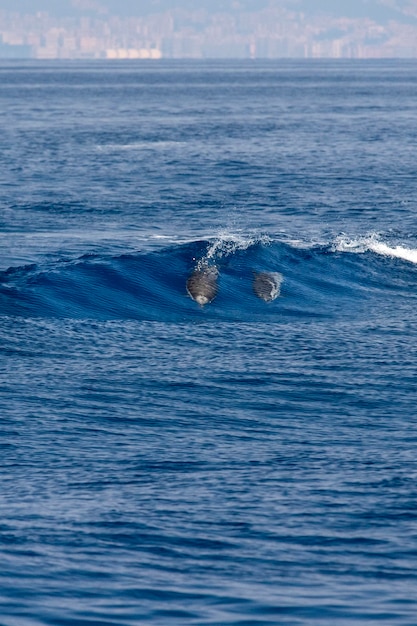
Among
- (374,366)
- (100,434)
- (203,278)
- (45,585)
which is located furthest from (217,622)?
(203,278)

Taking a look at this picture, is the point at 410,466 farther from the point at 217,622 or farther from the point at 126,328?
the point at 126,328

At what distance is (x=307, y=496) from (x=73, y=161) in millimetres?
65267

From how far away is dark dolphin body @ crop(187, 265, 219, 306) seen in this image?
42438 mm

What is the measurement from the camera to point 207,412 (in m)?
28.9

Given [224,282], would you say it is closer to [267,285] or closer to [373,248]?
[267,285]

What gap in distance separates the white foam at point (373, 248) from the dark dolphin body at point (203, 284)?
673 centimetres

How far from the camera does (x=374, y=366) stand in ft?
107

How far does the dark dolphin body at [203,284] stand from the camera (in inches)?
1671

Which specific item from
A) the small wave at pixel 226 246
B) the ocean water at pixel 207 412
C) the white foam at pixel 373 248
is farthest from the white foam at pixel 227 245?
the white foam at pixel 373 248

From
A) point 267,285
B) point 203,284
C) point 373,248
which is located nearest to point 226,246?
point 267,285

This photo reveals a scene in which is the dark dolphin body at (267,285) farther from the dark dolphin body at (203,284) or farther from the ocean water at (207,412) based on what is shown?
the dark dolphin body at (203,284)

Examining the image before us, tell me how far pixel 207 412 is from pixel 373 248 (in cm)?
2359

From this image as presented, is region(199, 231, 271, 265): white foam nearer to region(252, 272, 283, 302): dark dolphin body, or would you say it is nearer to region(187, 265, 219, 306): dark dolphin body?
region(187, 265, 219, 306): dark dolphin body

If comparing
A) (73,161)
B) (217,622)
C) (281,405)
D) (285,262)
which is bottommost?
(217,622)
